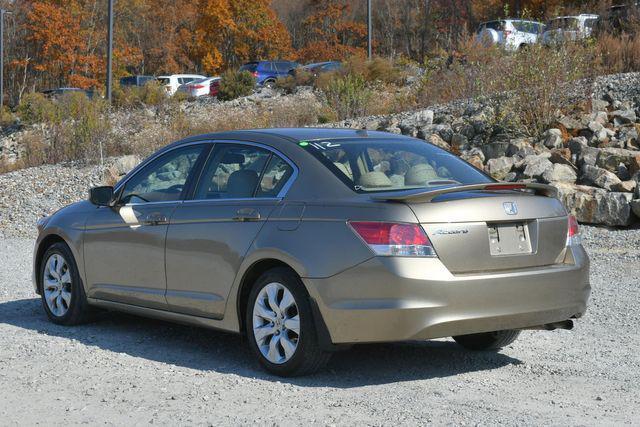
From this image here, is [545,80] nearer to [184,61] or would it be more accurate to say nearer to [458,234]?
[458,234]

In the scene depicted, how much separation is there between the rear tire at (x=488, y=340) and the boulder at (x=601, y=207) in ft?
22.4

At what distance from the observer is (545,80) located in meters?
17.4

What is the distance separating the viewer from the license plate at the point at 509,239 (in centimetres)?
595

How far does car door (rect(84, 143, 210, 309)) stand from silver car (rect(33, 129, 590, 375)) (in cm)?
1

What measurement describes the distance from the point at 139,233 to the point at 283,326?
1.64 metres

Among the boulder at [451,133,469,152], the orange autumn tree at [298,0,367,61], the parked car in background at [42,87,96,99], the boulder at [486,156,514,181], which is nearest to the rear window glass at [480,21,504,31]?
the parked car in background at [42,87,96,99]

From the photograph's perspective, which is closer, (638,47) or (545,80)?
(545,80)

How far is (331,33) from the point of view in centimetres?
6488

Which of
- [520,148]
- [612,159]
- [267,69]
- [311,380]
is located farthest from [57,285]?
[267,69]

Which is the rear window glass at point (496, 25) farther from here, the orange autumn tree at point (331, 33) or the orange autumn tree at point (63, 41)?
the orange autumn tree at point (63, 41)

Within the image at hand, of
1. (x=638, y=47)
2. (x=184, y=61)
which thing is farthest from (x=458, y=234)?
(x=184, y=61)

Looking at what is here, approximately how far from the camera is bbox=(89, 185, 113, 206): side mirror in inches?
300

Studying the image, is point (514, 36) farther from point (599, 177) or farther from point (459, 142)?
point (599, 177)

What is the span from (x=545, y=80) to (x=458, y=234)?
1221 cm
